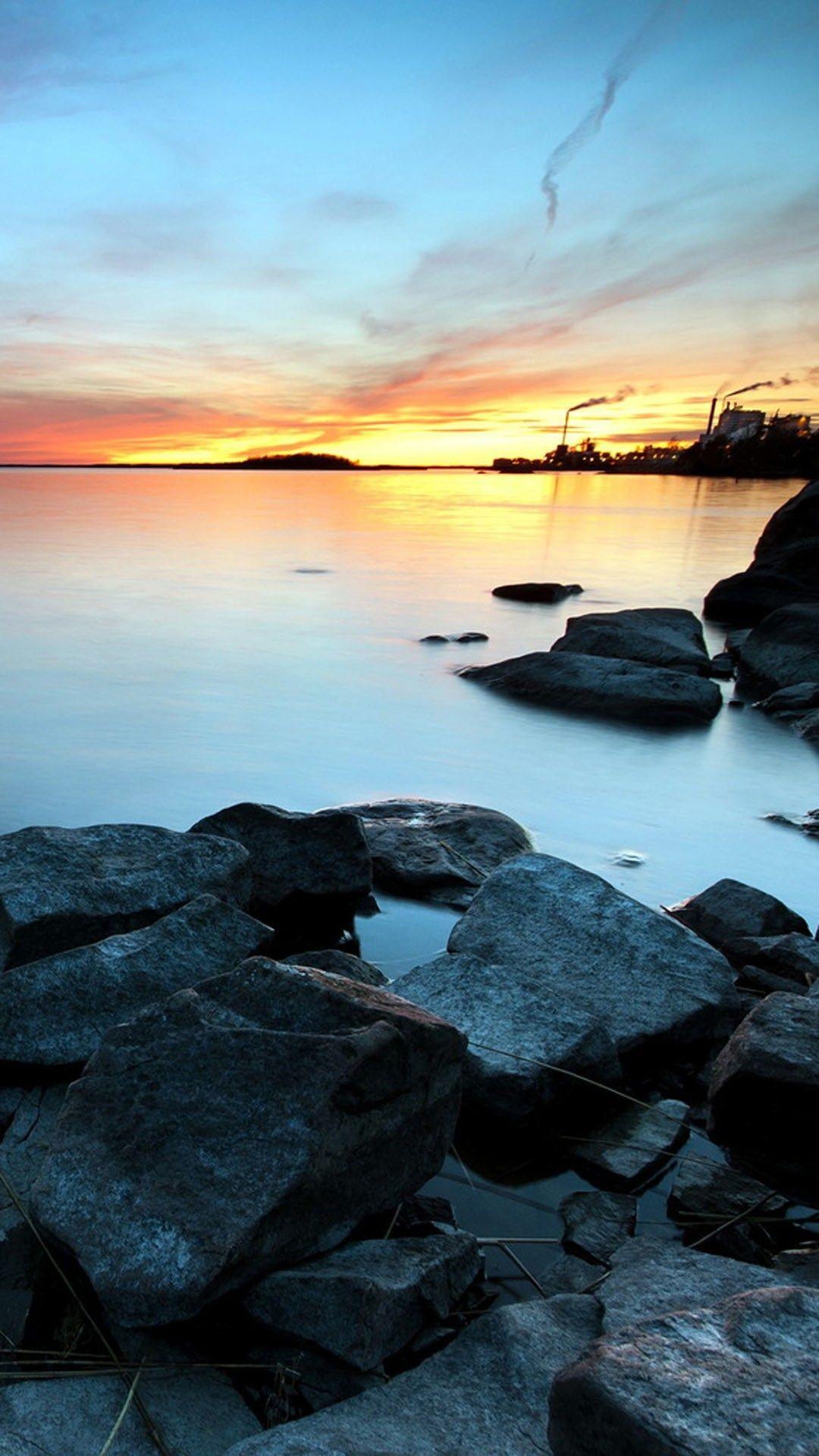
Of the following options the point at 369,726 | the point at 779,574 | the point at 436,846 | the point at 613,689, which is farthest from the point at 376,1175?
the point at 779,574

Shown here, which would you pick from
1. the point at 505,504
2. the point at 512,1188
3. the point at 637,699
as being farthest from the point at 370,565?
the point at 505,504

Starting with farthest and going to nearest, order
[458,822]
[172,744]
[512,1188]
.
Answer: [172,744]
[458,822]
[512,1188]

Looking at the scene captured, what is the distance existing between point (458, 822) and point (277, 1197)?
408cm

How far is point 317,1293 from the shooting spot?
7.24 feet

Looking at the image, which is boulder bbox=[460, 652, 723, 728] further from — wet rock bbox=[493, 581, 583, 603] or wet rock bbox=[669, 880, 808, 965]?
wet rock bbox=[493, 581, 583, 603]

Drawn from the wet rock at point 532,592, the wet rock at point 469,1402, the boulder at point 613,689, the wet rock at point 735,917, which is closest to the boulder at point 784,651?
the boulder at point 613,689

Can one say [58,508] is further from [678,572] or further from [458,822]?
[458,822]

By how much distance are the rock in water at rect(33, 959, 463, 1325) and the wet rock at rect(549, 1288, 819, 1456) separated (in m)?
0.77

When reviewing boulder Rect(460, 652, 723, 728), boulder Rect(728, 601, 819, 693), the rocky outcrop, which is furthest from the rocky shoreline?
the rocky outcrop

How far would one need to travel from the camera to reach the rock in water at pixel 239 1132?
220 cm

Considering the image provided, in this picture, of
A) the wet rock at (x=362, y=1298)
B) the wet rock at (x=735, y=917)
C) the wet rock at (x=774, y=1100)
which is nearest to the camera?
the wet rock at (x=362, y=1298)

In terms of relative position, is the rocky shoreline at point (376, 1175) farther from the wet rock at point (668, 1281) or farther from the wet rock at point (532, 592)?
the wet rock at point (532, 592)

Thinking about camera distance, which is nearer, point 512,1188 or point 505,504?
point 512,1188

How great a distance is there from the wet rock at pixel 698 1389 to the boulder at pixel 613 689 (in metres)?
8.49
